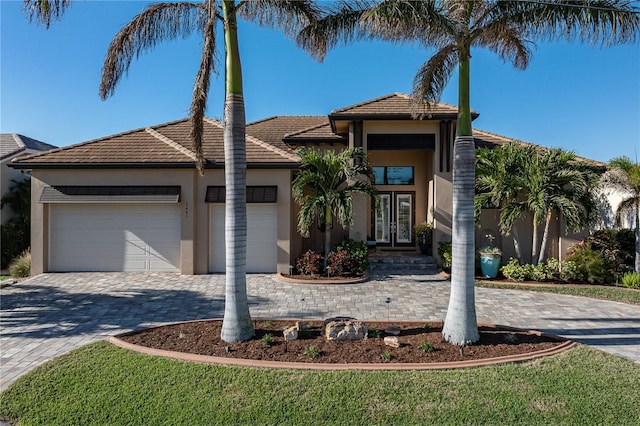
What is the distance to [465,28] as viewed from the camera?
5.72 m

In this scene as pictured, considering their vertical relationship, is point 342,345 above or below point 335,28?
below

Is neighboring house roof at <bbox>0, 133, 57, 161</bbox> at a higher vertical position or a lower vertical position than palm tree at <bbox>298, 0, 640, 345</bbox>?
higher

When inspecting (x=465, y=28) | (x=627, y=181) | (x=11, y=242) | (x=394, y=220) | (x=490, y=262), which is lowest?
(x=490, y=262)

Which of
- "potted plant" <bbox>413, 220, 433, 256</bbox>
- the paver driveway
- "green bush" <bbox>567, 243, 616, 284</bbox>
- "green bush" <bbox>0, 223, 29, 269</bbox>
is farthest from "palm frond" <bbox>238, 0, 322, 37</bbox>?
"green bush" <bbox>0, 223, 29, 269</bbox>

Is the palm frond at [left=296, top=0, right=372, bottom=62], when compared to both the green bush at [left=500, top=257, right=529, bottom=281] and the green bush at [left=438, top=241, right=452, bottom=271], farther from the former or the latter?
the green bush at [left=500, top=257, right=529, bottom=281]

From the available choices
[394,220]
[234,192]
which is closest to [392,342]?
[234,192]

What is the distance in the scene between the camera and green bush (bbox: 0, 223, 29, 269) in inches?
600

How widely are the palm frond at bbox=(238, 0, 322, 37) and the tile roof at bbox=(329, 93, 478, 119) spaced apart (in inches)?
267

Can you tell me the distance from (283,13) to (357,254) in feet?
26.4

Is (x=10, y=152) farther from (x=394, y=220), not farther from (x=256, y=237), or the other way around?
(x=394, y=220)

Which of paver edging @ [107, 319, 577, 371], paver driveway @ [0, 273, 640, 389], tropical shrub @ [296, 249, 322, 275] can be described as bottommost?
paver driveway @ [0, 273, 640, 389]

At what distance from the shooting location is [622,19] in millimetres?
5555

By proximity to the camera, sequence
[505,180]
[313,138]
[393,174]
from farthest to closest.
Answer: [393,174]
[313,138]
[505,180]

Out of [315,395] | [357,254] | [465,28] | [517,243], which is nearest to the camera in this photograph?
[315,395]
